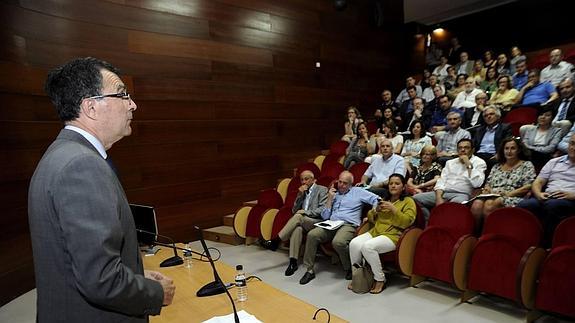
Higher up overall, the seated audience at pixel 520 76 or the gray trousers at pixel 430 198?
the seated audience at pixel 520 76

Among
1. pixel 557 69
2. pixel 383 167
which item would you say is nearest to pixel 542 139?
pixel 383 167

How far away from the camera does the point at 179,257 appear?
1.57 metres

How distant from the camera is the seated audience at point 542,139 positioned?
238 centimetres

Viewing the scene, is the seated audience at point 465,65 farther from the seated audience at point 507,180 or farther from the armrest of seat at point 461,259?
the armrest of seat at point 461,259

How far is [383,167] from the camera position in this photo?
2.83 m

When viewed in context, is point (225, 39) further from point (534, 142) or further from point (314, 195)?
point (534, 142)

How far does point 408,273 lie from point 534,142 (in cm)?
133

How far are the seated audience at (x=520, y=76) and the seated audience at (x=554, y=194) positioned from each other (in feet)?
5.94

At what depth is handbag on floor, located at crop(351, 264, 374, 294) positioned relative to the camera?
204 centimetres

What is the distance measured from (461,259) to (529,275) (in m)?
0.29

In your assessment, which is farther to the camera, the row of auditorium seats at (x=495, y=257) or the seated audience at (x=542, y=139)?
the seated audience at (x=542, y=139)

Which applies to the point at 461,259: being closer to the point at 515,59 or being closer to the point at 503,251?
the point at 503,251

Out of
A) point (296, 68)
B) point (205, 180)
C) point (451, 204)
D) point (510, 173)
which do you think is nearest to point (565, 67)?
point (510, 173)

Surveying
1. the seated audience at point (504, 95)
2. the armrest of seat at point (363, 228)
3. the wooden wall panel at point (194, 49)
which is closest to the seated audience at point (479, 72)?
the seated audience at point (504, 95)
